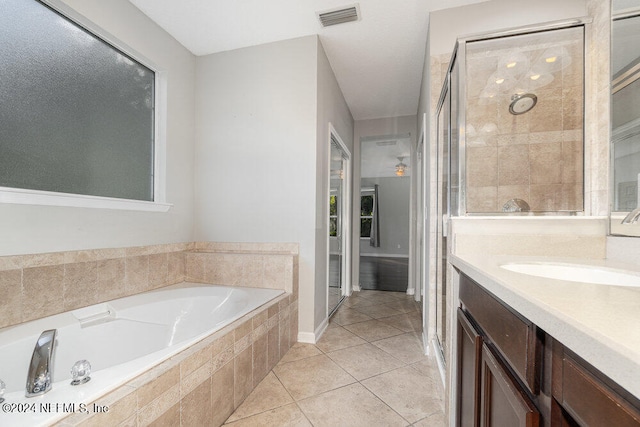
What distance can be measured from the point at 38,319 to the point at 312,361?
1.67m

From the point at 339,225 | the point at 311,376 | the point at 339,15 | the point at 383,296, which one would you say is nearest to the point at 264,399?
the point at 311,376

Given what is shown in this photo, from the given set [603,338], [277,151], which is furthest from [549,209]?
[277,151]

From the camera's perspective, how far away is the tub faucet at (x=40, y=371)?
33.5 inches

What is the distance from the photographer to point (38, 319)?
1.50 meters

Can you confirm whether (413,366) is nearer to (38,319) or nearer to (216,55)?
(38,319)

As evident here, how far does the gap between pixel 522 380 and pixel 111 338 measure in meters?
1.96

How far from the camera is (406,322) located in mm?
2914

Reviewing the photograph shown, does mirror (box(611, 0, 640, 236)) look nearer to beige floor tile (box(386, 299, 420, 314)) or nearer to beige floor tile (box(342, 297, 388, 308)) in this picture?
beige floor tile (box(386, 299, 420, 314))

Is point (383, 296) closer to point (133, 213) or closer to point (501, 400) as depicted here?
point (133, 213)

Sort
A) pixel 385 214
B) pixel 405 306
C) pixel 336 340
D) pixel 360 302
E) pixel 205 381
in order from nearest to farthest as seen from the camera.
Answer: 1. pixel 205 381
2. pixel 336 340
3. pixel 405 306
4. pixel 360 302
5. pixel 385 214

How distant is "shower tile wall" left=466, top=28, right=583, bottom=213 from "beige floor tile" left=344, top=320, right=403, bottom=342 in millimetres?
1534

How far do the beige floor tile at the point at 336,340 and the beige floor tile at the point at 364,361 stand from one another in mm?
71

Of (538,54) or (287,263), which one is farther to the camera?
(287,263)

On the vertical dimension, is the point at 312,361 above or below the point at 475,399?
below
